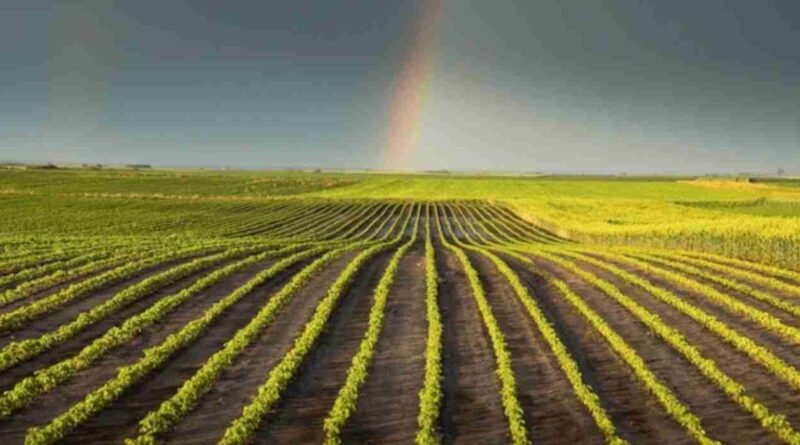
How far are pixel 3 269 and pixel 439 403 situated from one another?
1799cm

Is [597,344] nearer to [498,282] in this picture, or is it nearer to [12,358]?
[498,282]

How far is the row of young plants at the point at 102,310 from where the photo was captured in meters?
13.0

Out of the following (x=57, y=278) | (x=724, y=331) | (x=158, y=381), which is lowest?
(x=158, y=381)

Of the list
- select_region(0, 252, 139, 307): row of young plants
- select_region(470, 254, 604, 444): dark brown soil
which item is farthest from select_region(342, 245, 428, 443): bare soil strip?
select_region(0, 252, 139, 307): row of young plants

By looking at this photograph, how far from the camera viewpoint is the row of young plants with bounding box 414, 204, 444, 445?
33.1ft

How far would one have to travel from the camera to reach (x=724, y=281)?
21.6 metres

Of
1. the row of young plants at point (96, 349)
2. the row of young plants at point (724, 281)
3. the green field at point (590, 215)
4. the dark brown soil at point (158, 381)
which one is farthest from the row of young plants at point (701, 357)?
the row of young plants at point (96, 349)

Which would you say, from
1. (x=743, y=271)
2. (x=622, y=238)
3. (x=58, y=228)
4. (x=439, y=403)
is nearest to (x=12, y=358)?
(x=439, y=403)

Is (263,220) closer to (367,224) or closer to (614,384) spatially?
(367,224)

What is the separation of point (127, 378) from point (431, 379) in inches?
240

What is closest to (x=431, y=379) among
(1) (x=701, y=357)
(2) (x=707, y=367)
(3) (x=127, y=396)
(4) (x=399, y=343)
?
(4) (x=399, y=343)

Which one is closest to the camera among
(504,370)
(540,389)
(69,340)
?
(540,389)

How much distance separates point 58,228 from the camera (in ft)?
145

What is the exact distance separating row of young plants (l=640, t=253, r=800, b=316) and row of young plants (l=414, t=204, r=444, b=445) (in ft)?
34.4
